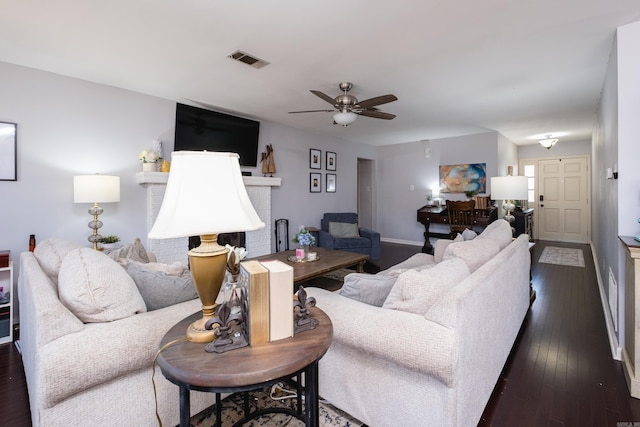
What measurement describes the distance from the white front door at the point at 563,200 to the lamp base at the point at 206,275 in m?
8.46

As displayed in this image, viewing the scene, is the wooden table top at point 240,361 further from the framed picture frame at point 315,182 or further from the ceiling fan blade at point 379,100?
the framed picture frame at point 315,182

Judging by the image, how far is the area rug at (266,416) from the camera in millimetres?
1534

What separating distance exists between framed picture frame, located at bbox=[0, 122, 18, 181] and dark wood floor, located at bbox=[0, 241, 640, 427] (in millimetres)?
1506

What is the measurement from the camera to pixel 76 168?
124 inches

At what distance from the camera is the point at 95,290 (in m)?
1.28

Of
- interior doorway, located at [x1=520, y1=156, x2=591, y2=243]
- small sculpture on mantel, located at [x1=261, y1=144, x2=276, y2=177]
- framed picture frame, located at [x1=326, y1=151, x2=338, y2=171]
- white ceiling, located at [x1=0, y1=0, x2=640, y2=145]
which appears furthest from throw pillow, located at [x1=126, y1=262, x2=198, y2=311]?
interior doorway, located at [x1=520, y1=156, x2=591, y2=243]

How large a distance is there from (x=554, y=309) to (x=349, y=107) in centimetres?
293

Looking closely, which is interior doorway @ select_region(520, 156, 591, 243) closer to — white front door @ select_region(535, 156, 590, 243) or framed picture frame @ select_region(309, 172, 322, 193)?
white front door @ select_region(535, 156, 590, 243)

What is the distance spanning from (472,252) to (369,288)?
0.73m

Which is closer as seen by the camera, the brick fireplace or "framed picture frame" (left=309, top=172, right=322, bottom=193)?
the brick fireplace

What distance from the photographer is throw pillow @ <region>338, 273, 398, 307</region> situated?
1599 mm

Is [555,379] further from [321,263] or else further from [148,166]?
[148,166]

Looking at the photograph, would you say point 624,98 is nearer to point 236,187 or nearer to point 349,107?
point 349,107

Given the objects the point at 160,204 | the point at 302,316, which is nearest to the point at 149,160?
the point at 160,204
